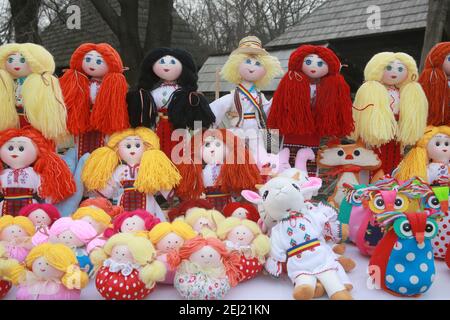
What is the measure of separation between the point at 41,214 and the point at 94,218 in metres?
0.30

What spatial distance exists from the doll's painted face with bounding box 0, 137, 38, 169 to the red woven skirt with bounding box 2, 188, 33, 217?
0.13 m

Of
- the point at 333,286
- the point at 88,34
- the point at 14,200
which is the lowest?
the point at 333,286

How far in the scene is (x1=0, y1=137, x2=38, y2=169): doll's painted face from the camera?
2346mm

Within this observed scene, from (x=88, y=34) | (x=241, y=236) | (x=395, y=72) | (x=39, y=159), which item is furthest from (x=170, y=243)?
(x=88, y=34)

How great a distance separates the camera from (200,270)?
1700 mm

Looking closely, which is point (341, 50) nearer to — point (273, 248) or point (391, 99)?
point (391, 99)

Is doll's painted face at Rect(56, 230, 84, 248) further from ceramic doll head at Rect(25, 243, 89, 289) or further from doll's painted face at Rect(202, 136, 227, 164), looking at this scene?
doll's painted face at Rect(202, 136, 227, 164)

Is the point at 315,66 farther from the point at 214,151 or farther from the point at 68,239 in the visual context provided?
the point at 68,239

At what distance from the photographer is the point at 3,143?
7.69 ft

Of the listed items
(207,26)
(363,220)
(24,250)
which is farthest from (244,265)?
(207,26)

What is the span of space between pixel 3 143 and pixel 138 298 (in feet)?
4.06

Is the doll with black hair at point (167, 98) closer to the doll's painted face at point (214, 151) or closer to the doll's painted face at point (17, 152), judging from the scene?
the doll's painted face at point (214, 151)

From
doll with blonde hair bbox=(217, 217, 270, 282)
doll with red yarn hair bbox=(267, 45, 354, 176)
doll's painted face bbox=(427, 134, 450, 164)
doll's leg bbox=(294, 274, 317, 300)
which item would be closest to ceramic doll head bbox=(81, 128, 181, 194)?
doll with blonde hair bbox=(217, 217, 270, 282)

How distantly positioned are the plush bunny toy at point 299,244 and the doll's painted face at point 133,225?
55cm
